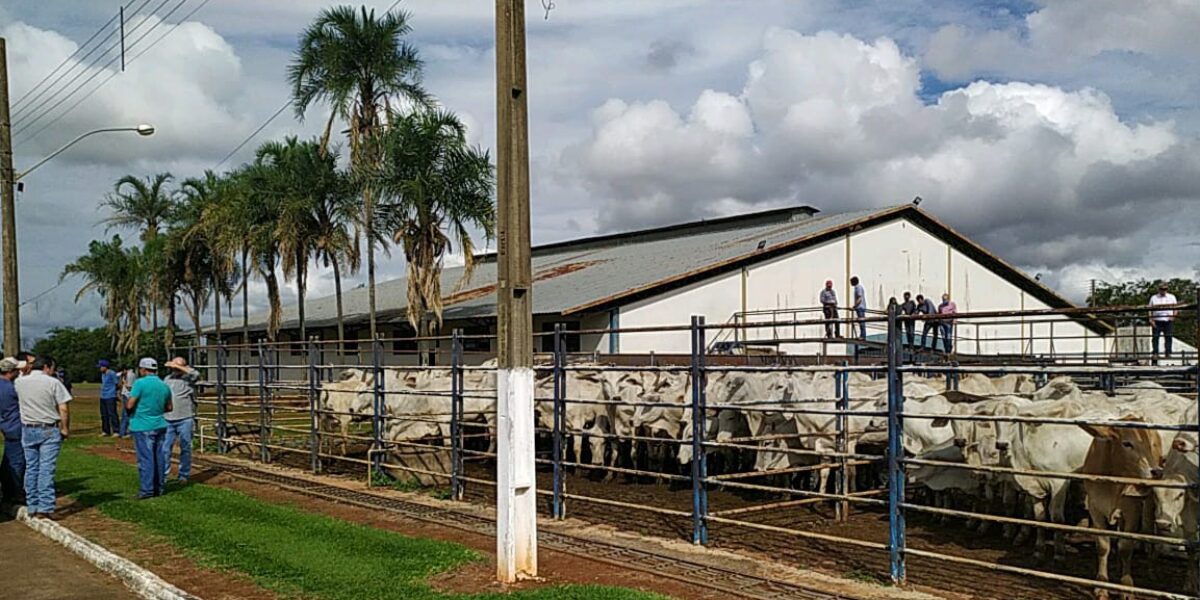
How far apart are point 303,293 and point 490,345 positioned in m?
7.08

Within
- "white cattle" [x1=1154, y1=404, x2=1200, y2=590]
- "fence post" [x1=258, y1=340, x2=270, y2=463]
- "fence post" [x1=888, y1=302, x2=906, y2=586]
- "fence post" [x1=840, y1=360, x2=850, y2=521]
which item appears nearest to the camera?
"white cattle" [x1=1154, y1=404, x2=1200, y2=590]

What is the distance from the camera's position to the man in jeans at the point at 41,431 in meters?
12.9

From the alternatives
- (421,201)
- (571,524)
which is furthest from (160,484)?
(421,201)

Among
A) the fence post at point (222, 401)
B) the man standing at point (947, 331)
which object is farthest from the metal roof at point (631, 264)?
the fence post at point (222, 401)

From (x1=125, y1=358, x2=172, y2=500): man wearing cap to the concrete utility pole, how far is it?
284 inches

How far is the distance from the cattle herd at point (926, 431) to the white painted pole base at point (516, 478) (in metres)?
2.11

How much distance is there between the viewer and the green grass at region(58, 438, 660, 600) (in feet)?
29.1

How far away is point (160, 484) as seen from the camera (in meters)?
14.9

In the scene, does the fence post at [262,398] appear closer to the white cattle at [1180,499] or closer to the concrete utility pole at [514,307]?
the concrete utility pole at [514,307]

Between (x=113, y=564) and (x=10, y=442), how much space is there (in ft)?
14.8

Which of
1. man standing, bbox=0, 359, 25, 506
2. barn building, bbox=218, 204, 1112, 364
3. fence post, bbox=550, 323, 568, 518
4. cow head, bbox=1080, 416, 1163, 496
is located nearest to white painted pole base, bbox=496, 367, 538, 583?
fence post, bbox=550, 323, 568, 518

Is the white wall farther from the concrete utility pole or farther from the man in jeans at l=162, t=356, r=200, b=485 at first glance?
the concrete utility pole

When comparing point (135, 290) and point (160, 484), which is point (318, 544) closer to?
point (160, 484)

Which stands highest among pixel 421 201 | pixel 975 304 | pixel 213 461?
pixel 421 201
